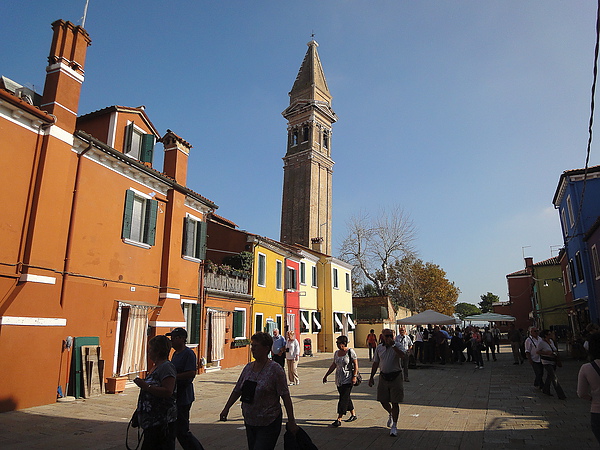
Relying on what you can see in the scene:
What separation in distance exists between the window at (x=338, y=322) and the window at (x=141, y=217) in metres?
19.1

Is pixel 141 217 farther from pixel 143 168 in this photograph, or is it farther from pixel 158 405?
pixel 158 405

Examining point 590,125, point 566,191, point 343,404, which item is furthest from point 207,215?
point 566,191

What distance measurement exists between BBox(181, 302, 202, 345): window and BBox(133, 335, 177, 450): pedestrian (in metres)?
11.1

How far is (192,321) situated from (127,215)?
4.95m

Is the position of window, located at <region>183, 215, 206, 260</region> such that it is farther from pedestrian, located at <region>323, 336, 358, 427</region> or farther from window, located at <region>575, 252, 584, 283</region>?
window, located at <region>575, 252, 584, 283</region>

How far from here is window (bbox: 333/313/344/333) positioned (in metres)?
29.1

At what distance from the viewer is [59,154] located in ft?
31.5

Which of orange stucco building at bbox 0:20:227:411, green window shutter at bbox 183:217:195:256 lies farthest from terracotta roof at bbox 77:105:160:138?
green window shutter at bbox 183:217:195:256

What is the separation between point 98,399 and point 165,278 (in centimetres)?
428

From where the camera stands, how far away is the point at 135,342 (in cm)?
1135

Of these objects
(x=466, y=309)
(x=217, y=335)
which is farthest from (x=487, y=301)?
(x=217, y=335)

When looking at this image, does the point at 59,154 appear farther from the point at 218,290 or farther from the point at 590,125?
the point at 590,125

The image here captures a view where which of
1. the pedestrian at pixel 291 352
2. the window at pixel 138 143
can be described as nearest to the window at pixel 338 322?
the pedestrian at pixel 291 352

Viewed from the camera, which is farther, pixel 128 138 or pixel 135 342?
pixel 128 138
